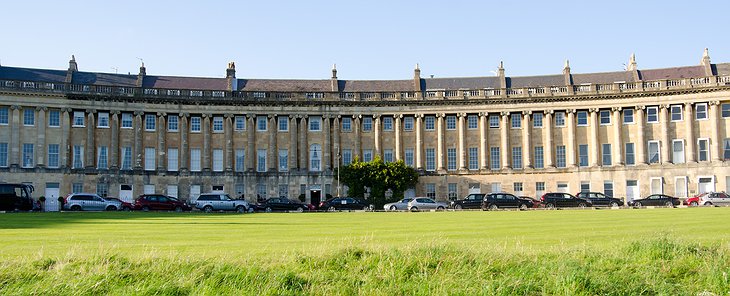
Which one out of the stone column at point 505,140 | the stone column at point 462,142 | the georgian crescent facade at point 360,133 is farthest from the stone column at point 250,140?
the stone column at point 505,140

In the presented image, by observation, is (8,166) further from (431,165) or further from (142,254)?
(142,254)

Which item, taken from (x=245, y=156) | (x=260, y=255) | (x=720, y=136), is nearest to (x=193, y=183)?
(x=245, y=156)

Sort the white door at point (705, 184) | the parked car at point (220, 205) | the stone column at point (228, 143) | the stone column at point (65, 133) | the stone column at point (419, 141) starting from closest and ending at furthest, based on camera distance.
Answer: the parked car at point (220, 205) → the white door at point (705, 184) → the stone column at point (65, 133) → the stone column at point (228, 143) → the stone column at point (419, 141)

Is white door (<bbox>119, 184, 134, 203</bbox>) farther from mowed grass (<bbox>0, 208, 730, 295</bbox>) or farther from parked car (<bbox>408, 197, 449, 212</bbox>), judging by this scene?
mowed grass (<bbox>0, 208, 730, 295</bbox>)

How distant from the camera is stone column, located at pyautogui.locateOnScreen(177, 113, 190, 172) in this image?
2921 inches

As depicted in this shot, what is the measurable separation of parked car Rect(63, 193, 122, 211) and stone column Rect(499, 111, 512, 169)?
3585cm

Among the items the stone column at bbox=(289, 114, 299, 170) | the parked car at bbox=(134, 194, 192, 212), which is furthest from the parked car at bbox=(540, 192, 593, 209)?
the parked car at bbox=(134, 194, 192, 212)

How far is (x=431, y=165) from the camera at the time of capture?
76500mm

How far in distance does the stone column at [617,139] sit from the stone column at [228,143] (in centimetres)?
3576

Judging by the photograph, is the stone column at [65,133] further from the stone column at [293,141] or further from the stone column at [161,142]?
the stone column at [293,141]

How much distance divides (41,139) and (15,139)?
2130 millimetres

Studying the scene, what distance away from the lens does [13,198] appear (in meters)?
54.7

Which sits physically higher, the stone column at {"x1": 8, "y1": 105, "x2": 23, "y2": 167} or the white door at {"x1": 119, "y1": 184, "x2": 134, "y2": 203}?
the stone column at {"x1": 8, "y1": 105, "x2": 23, "y2": 167}

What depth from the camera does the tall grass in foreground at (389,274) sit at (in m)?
15.2
